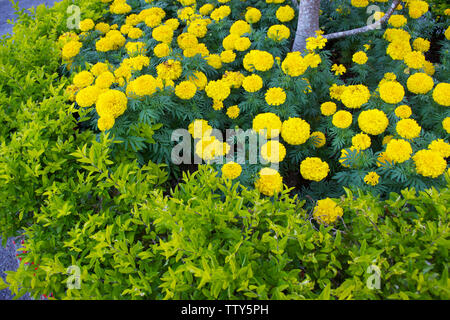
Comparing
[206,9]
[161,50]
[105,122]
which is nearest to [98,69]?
[161,50]

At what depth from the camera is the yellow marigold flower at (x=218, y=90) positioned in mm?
2531

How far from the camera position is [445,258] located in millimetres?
1297

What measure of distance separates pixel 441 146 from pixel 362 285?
4.52 ft

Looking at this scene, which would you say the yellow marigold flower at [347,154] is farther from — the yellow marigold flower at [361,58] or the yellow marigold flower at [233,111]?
the yellow marigold flower at [361,58]

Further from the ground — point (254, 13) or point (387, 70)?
point (254, 13)

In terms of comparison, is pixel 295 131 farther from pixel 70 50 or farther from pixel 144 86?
pixel 70 50

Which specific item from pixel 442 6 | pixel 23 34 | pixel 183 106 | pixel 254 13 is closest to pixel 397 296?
pixel 183 106

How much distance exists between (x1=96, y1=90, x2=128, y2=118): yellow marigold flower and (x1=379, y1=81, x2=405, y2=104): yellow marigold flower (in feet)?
6.70

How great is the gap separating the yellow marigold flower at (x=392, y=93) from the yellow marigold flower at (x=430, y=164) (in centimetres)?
57

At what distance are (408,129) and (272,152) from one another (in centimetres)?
102

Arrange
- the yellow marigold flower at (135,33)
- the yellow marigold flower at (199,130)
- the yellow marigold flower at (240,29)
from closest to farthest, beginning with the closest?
the yellow marigold flower at (199,130) < the yellow marigold flower at (240,29) < the yellow marigold flower at (135,33)

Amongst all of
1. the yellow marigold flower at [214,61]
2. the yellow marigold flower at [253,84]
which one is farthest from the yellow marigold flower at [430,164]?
the yellow marigold flower at [214,61]

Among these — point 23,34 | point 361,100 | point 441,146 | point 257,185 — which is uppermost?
point 23,34

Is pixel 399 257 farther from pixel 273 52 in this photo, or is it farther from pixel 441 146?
pixel 273 52
